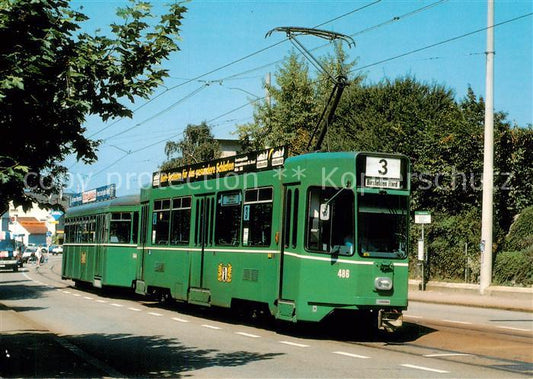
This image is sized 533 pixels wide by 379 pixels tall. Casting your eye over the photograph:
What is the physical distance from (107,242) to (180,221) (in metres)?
6.90

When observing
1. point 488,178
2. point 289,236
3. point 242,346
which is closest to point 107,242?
point 289,236

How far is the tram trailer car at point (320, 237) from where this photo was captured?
14250 millimetres

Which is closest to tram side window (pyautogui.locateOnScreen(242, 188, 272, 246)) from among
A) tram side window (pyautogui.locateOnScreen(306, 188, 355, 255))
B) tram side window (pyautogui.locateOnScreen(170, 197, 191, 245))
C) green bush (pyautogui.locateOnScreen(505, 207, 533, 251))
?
tram side window (pyautogui.locateOnScreen(306, 188, 355, 255))

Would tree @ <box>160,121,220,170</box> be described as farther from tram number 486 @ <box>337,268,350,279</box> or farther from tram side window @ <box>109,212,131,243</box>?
tram number 486 @ <box>337,268,350,279</box>

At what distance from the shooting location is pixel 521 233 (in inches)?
1189

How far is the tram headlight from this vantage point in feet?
46.7

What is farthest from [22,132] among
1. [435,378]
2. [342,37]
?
[342,37]

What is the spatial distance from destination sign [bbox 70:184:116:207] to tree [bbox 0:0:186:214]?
18.5 meters

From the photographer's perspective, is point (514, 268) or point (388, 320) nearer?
point (388, 320)

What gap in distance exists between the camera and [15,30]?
827 centimetres

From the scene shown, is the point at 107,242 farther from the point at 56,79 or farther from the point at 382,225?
the point at 56,79

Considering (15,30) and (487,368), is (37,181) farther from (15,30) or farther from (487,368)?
(487,368)

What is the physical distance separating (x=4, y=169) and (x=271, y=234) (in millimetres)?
8027

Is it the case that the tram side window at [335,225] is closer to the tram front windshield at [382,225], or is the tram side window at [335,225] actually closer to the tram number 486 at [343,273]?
the tram front windshield at [382,225]
